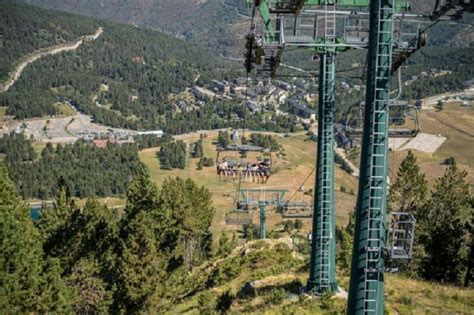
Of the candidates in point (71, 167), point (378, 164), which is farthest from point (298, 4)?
point (71, 167)

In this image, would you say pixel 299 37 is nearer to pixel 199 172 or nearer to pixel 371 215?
pixel 371 215

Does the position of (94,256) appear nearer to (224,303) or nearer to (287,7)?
(224,303)

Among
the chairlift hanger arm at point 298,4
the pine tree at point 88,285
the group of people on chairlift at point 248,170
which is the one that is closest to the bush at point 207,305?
the group of people on chairlift at point 248,170

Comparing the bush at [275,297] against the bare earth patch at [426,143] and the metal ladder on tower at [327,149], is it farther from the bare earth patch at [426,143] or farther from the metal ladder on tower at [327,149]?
the bare earth patch at [426,143]


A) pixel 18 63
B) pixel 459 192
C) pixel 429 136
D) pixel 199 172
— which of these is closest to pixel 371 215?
pixel 459 192

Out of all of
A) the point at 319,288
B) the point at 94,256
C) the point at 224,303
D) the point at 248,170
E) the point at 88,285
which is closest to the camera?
the point at 319,288

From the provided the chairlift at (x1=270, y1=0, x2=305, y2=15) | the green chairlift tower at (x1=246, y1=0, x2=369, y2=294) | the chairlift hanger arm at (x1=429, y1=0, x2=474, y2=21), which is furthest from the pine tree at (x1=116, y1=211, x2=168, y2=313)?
the chairlift hanger arm at (x1=429, y1=0, x2=474, y2=21)
